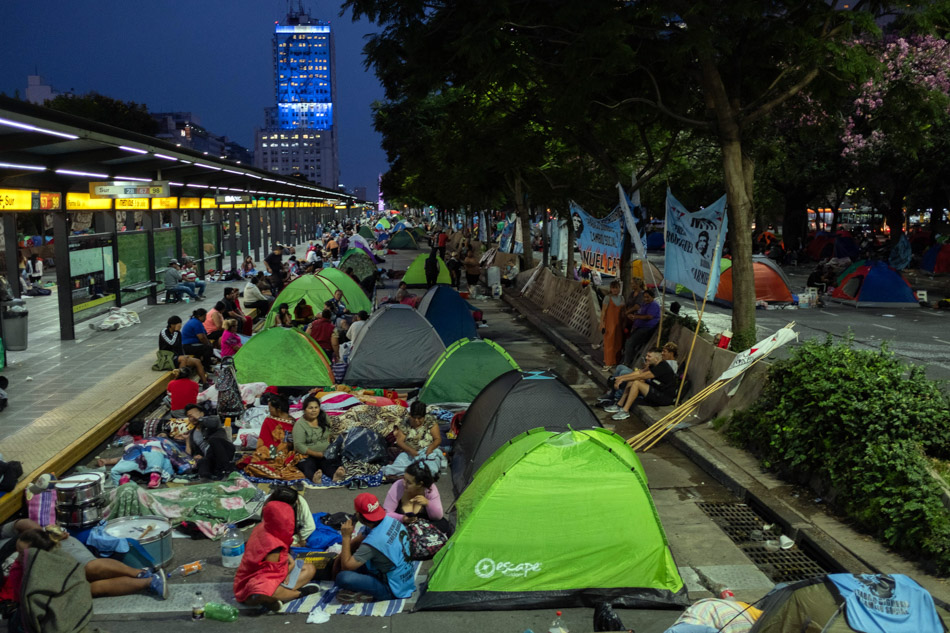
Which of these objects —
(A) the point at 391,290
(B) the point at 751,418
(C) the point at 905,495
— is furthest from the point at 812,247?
(C) the point at 905,495

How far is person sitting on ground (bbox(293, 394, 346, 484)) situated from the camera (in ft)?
32.1

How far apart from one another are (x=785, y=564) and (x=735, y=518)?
1159 millimetres

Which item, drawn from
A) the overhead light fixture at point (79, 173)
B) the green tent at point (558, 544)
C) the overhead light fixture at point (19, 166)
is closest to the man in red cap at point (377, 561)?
the green tent at point (558, 544)

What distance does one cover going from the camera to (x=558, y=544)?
→ 6848 millimetres

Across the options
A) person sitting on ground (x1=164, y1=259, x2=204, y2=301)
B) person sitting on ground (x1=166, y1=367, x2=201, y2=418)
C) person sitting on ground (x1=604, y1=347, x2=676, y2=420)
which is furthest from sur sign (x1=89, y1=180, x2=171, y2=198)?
person sitting on ground (x1=604, y1=347, x2=676, y2=420)

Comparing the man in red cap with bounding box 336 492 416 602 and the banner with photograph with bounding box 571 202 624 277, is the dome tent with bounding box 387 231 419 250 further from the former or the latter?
the man in red cap with bounding box 336 492 416 602

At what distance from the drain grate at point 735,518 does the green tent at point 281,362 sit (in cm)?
666

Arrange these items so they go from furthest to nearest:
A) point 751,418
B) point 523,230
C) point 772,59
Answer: point 523,230, point 772,59, point 751,418

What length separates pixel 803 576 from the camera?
7188 mm

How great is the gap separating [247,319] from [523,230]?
15500 millimetres

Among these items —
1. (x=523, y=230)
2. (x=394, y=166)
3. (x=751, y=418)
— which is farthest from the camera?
(x=394, y=166)

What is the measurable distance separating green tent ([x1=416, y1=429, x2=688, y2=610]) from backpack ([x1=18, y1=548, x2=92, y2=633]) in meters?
2.49

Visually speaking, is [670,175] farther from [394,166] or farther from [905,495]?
[394,166]

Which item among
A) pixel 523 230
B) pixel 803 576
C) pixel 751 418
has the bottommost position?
pixel 803 576
